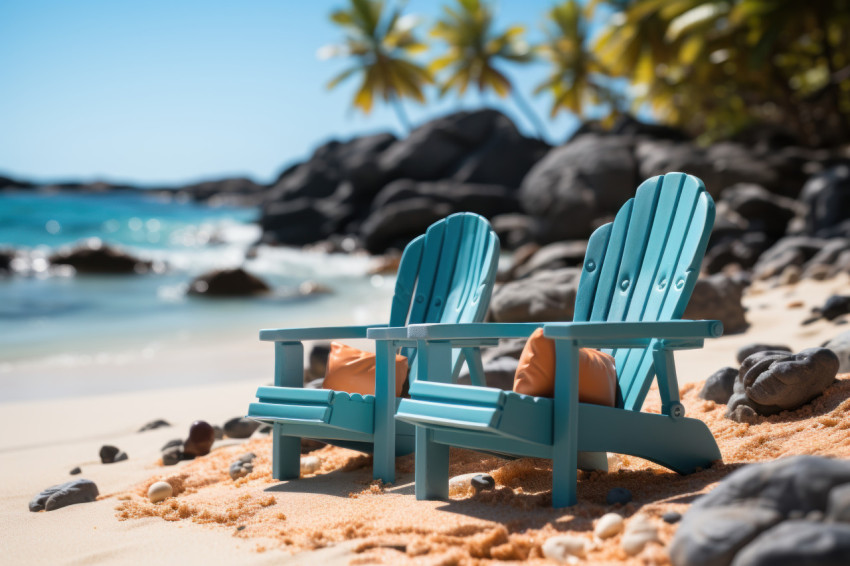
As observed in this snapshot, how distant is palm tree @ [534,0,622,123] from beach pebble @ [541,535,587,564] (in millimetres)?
32871

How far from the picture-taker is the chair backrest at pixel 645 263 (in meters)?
2.78

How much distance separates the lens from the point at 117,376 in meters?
7.81

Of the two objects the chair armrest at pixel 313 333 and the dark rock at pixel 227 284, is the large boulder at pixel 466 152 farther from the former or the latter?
the chair armrest at pixel 313 333

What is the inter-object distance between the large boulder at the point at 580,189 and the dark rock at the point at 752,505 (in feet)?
53.2

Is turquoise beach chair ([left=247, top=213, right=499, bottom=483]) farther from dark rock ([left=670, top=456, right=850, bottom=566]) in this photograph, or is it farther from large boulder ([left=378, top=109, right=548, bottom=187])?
large boulder ([left=378, top=109, right=548, bottom=187])

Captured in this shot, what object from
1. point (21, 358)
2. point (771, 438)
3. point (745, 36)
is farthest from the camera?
point (745, 36)

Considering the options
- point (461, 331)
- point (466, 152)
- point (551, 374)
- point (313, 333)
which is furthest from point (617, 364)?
point (466, 152)

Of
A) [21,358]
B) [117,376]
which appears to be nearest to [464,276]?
[117,376]

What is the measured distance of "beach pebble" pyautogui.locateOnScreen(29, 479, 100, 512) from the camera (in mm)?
3229

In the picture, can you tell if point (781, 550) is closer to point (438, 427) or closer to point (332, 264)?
point (438, 427)

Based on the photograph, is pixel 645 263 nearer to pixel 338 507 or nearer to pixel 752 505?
pixel 752 505

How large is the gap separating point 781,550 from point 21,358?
966 centimetres

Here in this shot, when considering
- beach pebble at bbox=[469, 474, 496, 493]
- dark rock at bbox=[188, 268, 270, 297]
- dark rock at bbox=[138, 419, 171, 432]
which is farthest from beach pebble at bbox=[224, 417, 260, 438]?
dark rock at bbox=[188, 268, 270, 297]

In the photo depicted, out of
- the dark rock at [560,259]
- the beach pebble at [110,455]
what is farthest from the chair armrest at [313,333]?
the dark rock at [560,259]
